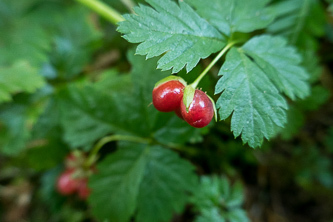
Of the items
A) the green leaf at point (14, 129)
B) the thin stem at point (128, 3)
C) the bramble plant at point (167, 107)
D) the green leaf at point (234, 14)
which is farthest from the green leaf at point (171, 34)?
the green leaf at point (14, 129)

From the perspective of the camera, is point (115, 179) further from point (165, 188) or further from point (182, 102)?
point (182, 102)

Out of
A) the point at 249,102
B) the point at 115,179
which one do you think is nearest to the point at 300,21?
the point at 249,102

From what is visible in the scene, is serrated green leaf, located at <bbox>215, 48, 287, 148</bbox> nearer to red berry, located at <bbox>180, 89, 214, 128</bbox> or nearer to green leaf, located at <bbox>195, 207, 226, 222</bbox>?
red berry, located at <bbox>180, 89, 214, 128</bbox>

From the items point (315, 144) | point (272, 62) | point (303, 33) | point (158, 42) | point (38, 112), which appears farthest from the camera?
point (315, 144)

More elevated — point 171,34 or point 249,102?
point 171,34

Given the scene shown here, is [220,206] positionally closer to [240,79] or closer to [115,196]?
[115,196]

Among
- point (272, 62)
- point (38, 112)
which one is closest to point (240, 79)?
point (272, 62)

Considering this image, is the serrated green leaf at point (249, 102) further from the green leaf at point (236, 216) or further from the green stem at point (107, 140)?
the green leaf at point (236, 216)
